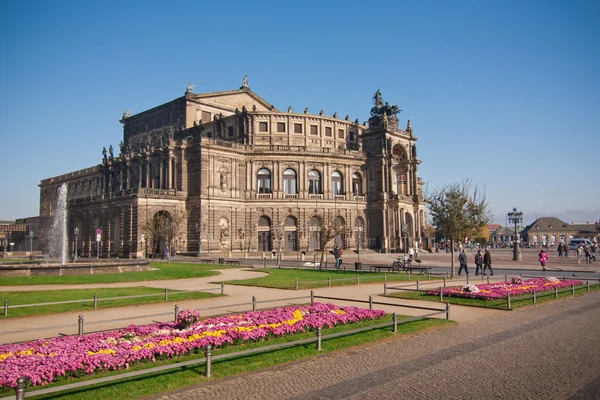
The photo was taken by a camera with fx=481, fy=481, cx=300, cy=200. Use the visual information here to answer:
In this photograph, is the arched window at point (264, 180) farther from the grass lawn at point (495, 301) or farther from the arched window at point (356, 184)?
the grass lawn at point (495, 301)

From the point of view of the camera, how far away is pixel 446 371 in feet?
35.0

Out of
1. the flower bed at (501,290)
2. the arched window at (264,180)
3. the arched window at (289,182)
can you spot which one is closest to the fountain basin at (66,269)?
the flower bed at (501,290)

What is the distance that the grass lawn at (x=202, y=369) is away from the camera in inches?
351

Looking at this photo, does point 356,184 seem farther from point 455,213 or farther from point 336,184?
point 455,213

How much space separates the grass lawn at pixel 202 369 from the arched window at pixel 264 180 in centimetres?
5774

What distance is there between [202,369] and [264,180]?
204 ft

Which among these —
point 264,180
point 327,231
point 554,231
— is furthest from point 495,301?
point 554,231

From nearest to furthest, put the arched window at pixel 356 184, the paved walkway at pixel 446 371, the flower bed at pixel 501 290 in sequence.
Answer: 1. the paved walkway at pixel 446 371
2. the flower bed at pixel 501 290
3. the arched window at pixel 356 184

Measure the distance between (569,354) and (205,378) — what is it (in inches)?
353

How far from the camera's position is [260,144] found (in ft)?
237

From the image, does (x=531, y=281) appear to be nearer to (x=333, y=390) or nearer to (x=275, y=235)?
(x=333, y=390)

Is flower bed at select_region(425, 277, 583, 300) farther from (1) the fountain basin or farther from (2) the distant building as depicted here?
(2) the distant building

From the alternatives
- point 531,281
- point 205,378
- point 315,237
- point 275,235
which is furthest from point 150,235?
point 205,378


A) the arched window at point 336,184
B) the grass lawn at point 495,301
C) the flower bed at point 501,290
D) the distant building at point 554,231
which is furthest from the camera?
the distant building at point 554,231
